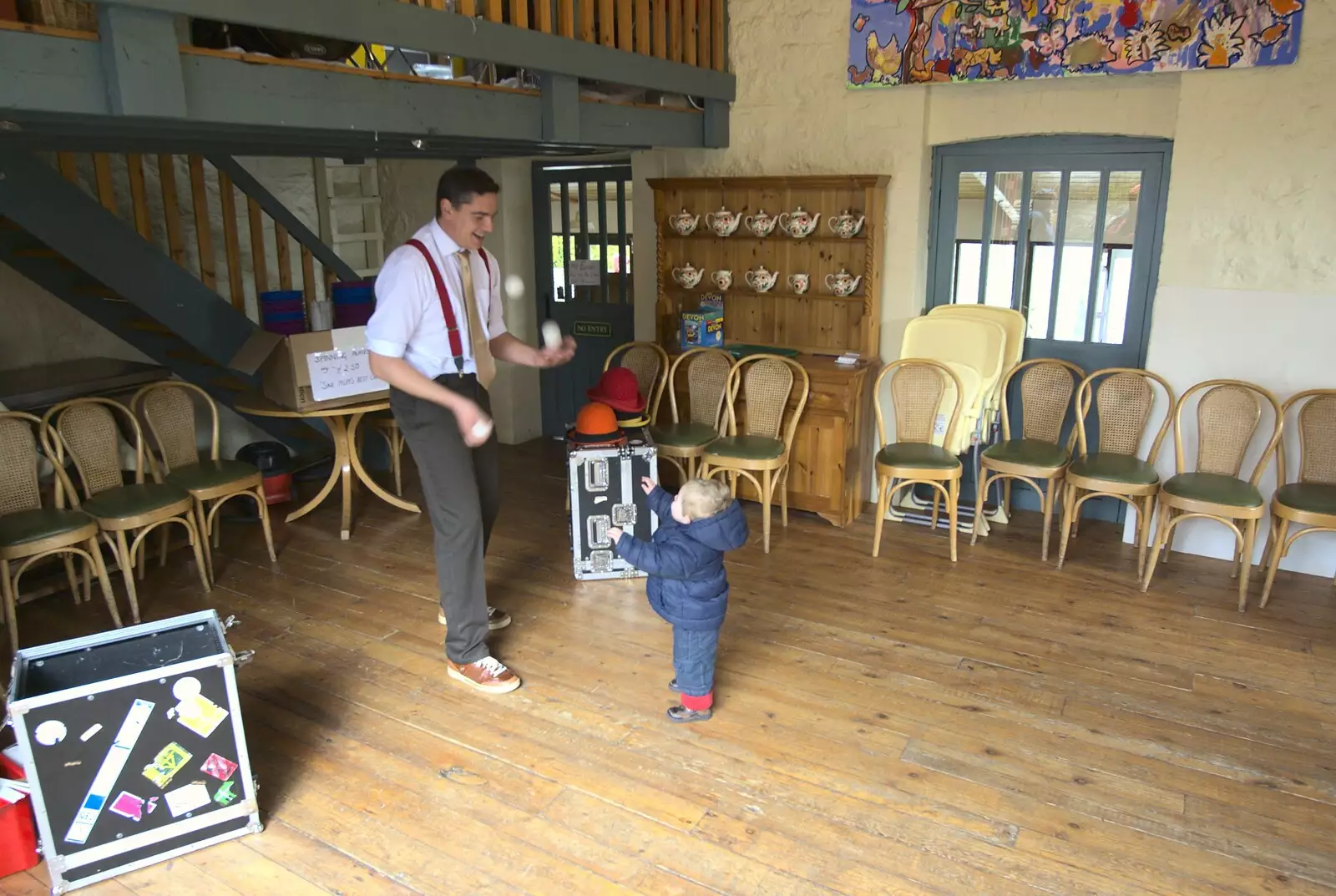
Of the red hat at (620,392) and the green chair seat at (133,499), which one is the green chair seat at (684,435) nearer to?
the red hat at (620,392)

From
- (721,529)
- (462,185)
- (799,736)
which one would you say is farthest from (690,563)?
(462,185)

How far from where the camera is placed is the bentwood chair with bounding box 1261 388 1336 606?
365 cm

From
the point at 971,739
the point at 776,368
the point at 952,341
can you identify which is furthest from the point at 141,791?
the point at 952,341

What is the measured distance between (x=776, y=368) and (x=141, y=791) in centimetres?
316

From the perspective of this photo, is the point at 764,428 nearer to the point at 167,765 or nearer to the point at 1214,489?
the point at 1214,489

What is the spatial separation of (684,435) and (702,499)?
1.91 m

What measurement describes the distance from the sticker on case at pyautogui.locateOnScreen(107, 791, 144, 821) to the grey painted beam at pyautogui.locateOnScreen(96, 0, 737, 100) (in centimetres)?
193

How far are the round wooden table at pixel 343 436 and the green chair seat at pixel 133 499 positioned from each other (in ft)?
2.21

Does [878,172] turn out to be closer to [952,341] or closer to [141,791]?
[952,341]

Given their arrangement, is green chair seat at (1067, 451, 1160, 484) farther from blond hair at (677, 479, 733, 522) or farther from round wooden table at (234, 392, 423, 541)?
round wooden table at (234, 392, 423, 541)

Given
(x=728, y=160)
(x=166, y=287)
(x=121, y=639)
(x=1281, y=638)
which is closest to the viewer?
(x=121, y=639)

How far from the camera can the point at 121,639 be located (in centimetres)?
244

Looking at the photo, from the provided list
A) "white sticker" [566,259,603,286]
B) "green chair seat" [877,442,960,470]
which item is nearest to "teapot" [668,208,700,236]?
"white sticker" [566,259,603,286]

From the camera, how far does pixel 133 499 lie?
3756mm
